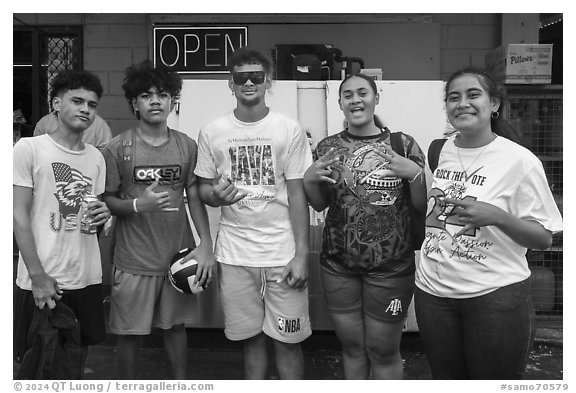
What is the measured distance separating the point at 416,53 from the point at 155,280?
3.97 m

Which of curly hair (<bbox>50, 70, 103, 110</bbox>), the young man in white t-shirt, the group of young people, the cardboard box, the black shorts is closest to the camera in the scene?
the group of young people

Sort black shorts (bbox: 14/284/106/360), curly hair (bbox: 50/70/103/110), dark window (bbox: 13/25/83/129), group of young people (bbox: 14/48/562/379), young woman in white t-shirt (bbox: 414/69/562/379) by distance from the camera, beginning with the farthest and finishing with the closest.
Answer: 1. dark window (bbox: 13/25/83/129)
2. curly hair (bbox: 50/70/103/110)
3. black shorts (bbox: 14/284/106/360)
4. group of young people (bbox: 14/48/562/379)
5. young woman in white t-shirt (bbox: 414/69/562/379)

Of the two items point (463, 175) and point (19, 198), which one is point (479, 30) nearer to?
point (463, 175)

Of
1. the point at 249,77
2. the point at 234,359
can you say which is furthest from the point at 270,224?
the point at 234,359

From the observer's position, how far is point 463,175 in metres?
2.42

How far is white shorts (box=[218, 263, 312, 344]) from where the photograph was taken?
298 centimetres

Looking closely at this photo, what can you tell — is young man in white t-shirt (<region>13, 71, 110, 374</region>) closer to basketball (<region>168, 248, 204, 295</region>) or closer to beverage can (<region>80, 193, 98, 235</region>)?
beverage can (<region>80, 193, 98, 235</region>)

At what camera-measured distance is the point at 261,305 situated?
9.91 feet

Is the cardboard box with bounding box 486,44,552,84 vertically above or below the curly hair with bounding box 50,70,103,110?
above

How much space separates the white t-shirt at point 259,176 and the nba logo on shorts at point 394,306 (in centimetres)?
57

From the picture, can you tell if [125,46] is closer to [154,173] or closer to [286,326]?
[154,173]

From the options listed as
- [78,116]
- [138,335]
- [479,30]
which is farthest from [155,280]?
[479,30]

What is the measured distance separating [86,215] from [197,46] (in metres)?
3.04

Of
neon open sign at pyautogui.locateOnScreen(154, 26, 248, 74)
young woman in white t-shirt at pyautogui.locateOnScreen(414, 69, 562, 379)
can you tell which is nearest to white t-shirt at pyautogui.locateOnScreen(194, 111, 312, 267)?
young woman in white t-shirt at pyautogui.locateOnScreen(414, 69, 562, 379)
